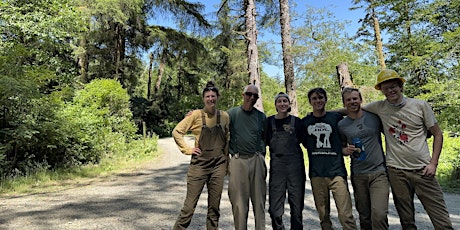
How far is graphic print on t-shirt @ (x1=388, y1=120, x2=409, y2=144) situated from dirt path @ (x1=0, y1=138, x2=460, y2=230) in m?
2.03

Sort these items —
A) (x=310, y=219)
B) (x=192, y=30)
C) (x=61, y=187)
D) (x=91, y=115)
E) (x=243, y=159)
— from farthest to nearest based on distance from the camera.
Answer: (x=192, y=30) → (x=91, y=115) → (x=61, y=187) → (x=310, y=219) → (x=243, y=159)

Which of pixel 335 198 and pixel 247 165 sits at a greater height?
pixel 247 165

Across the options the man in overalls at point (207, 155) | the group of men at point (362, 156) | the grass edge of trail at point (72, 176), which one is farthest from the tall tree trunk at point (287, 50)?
the man in overalls at point (207, 155)

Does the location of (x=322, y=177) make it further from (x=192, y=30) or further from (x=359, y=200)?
(x=192, y=30)

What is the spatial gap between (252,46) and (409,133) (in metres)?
9.25

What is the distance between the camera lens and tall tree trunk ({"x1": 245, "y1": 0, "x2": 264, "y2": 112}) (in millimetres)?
11727

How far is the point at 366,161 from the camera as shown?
10.9 feet

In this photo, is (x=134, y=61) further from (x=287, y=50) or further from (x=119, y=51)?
(x=287, y=50)

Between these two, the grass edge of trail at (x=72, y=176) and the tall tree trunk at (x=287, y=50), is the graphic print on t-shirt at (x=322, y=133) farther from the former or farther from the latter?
the tall tree trunk at (x=287, y=50)

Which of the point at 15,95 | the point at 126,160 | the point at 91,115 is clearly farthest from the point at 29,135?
the point at 126,160

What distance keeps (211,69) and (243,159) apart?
28924 mm

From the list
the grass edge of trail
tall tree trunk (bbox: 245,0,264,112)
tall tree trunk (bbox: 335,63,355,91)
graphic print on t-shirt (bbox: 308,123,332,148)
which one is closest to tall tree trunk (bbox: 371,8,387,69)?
tall tree trunk (bbox: 245,0,264,112)

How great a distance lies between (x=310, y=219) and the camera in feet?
16.9

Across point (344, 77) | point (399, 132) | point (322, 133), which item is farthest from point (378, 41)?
point (322, 133)
